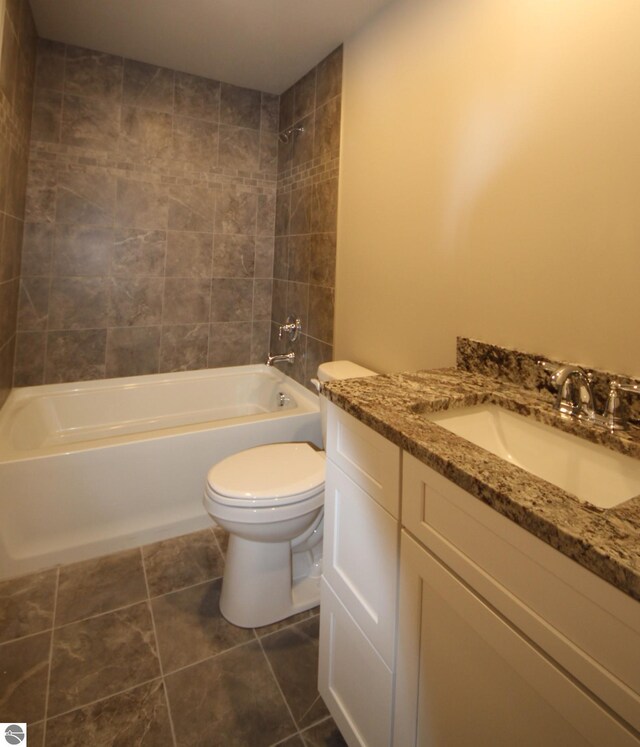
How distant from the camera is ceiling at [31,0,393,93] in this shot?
195 cm

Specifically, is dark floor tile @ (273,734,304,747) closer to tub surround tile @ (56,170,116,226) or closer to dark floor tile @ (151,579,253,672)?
dark floor tile @ (151,579,253,672)

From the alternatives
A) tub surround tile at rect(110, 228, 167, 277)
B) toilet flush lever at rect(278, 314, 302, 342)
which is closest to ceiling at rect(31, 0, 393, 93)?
tub surround tile at rect(110, 228, 167, 277)

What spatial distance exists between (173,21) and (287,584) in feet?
8.60

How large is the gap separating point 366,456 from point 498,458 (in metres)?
0.30

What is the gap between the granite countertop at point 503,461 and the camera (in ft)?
1.70

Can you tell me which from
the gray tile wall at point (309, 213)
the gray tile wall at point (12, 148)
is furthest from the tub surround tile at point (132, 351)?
the gray tile wall at point (309, 213)

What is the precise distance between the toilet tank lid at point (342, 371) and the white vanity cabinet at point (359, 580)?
2.52 feet

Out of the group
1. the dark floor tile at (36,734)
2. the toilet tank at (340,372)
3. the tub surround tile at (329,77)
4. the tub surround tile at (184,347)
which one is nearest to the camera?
the dark floor tile at (36,734)

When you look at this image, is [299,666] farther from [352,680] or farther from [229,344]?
[229,344]

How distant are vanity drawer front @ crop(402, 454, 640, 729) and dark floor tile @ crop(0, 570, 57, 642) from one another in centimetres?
150

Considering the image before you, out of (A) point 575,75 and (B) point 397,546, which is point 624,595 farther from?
(A) point 575,75

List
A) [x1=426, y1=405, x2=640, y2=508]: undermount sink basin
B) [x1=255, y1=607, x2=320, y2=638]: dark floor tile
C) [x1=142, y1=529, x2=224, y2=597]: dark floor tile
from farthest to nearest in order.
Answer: [x1=142, y1=529, x2=224, y2=597]: dark floor tile
[x1=255, y1=607, x2=320, y2=638]: dark floor tile
[x1=426, y1=405, x2=640, y2=508]: undermount sink basin

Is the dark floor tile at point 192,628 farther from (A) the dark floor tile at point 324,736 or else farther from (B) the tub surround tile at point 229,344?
(B) the tub surround tile at point 229,344

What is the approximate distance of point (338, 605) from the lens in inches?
43.2
